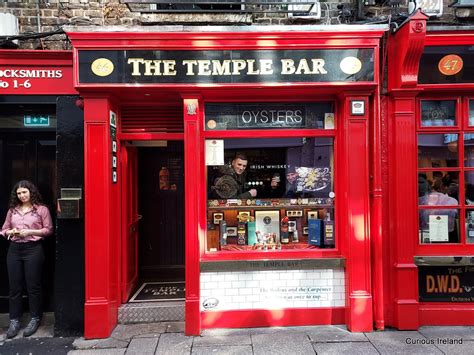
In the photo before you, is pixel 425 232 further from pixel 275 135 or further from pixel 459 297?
pixel 275 135

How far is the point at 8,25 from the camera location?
4.50 meters

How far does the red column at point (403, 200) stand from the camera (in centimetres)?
458

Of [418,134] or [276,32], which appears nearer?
[276,32]

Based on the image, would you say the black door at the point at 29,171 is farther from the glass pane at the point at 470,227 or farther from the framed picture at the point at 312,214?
the glass pane at the point at 470,227

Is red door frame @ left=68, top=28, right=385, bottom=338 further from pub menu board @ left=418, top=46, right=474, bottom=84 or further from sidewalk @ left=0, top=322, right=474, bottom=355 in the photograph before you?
pub menu board @ left=418, top=46, right=474, bottom=84

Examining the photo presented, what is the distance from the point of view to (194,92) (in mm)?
4508

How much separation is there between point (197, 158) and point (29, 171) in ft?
7.58

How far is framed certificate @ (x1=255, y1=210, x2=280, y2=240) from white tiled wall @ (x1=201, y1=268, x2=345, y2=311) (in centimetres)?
53

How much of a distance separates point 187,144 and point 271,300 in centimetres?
218

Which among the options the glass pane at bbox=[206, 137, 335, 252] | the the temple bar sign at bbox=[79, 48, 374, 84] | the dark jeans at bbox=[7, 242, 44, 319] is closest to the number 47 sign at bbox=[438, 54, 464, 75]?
the the temple bar sign at bbox=[79, 48, 374, 84]

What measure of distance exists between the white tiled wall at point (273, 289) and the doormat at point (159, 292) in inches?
29.9

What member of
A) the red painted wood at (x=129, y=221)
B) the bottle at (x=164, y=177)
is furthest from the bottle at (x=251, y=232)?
the bottle at (x=164, y=177)

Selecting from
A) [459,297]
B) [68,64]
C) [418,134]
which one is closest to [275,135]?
[418,134]

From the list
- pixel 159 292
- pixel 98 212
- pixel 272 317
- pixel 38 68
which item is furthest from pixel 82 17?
pixel 272 317
